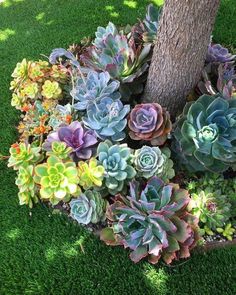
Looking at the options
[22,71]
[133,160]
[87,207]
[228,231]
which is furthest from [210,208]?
[22,71]

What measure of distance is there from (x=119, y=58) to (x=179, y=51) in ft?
1.23

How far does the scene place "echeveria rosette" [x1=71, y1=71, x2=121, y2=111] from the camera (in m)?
2.49

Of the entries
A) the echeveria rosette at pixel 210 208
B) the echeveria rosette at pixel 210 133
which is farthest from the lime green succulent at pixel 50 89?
the echeveria rosette at pixel 210 208

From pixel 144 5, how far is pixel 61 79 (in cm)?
166

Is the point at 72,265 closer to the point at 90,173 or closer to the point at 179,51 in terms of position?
the point at 90,173

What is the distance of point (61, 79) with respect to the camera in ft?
9.51

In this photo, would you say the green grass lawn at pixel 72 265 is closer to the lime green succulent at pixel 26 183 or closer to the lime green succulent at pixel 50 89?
the lime green succulent at pixel 26 183

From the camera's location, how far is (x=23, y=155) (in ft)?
7.99

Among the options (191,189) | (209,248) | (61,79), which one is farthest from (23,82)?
(209,248)

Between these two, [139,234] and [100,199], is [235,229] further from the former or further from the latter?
[100,199]

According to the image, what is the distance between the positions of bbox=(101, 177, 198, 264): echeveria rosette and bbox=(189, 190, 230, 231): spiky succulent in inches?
3.6

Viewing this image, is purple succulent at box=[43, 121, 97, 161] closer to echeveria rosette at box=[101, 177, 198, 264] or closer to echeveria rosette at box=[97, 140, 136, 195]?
echeveria rosette at box=[97, 140, 136, 195]

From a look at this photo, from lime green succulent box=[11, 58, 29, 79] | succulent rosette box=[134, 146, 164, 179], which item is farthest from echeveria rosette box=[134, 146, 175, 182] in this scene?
lime green succulent box=[11, 58, 29, 79]

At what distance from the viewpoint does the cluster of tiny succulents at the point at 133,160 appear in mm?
2227
